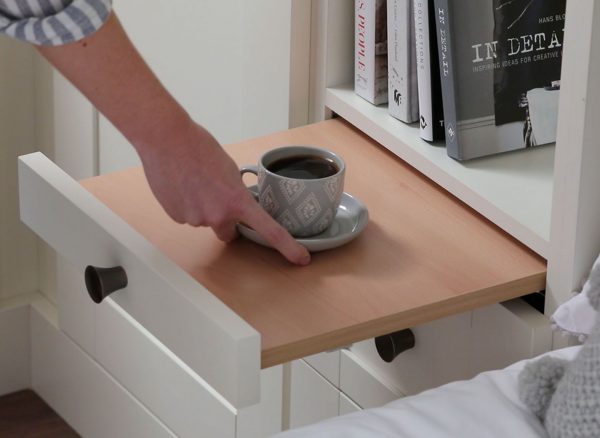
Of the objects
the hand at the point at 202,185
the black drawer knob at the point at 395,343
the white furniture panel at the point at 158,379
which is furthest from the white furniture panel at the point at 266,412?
the hand at the point at 202,185

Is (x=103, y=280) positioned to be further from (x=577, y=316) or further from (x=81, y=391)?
(x=81, y=391)

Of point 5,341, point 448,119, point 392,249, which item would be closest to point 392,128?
point 448,119

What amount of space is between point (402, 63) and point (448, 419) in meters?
0.46

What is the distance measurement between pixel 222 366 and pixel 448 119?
39 cm

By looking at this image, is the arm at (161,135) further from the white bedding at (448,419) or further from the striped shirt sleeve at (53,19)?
the white bedding at (448,419)

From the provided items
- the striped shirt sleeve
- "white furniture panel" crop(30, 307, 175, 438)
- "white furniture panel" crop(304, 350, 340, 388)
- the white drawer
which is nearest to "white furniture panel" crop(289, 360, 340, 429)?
"white furniture panel" crop(304, 350, 340, 388)

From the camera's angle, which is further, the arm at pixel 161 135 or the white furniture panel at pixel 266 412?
the white furniture panel at pixel 266 412

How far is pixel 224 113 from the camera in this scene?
150cm

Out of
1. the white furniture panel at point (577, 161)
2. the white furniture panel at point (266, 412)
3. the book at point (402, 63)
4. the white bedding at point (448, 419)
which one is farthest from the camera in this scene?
the white furniture panel at point (266, 412)

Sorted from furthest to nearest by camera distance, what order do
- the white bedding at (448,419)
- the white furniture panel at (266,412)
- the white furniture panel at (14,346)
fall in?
1. the white furniture panel at (14,346)
2. the white furniture panel at (266,412)
3. the white bedding at (448,419)

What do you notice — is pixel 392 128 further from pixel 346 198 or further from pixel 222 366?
pixel 222 366

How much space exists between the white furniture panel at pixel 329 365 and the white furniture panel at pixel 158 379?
0.53 ft

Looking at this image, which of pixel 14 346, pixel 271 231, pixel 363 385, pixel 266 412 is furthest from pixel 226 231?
pixel 14 346

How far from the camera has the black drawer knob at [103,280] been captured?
3.33 ft
